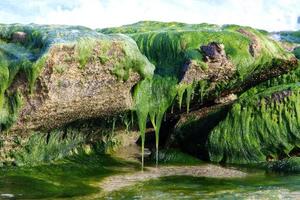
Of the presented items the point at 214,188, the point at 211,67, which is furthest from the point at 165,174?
the point at 211,67

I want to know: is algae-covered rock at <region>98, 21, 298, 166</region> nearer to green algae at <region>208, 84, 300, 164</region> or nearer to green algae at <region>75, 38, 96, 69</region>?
green algae at <region>208, 84, 300, 164</region>

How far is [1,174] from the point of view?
11.3m

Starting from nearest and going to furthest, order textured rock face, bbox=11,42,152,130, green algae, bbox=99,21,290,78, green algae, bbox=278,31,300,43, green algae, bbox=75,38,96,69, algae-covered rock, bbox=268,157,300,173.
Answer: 1. textured rock face, bbox=11,42,152,130
2. green algae, bbox=75,38,96,69
3. algae-covered rock, bbox=268,157,300,173
4. green algae, bbox=99,21,290,78
5. green algae, bbox=278,31,300,43

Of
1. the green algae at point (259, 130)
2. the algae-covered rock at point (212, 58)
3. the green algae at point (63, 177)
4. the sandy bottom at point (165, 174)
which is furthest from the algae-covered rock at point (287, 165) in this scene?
the green algae at point (63, 177)

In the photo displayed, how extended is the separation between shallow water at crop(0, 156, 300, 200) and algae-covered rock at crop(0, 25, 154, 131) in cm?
117

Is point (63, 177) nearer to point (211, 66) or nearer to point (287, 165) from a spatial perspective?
point (211, 66)

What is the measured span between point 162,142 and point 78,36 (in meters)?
5.89

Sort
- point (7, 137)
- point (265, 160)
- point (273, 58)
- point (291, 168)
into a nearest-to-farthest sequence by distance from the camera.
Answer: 1. point (7, 137)
2. point (291, 168)
3. point (265, 160)
4. point (273, 58)

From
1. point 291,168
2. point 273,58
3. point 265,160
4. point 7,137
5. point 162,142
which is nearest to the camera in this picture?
point 7,137

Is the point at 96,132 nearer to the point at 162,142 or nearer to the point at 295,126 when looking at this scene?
the point at 162,142

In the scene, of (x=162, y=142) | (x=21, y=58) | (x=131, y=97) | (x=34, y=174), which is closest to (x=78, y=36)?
(x=21, y=58)

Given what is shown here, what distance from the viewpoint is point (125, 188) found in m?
10.7

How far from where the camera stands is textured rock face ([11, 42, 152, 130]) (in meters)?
11.4

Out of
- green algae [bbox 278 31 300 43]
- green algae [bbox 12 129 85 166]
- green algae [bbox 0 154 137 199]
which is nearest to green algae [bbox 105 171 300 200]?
green algae [bbox 0 154 137 199]
